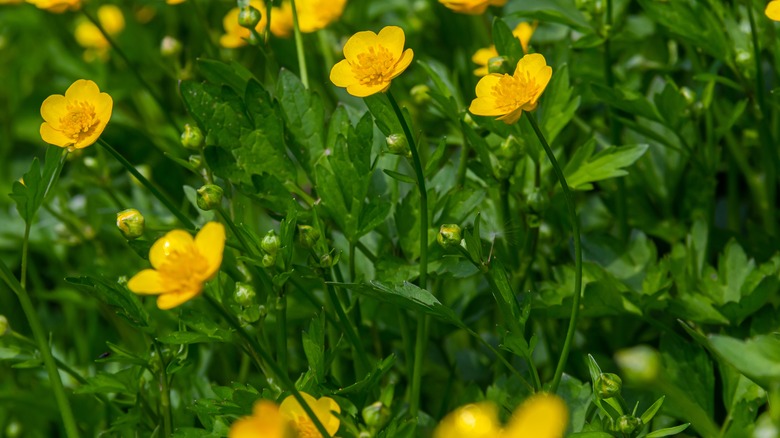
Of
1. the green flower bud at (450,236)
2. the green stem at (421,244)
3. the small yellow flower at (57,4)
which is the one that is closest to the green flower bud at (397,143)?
the green stem at (421,244)

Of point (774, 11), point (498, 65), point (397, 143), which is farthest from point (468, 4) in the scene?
point (774, 11)

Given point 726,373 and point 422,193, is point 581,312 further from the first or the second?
point 422,193

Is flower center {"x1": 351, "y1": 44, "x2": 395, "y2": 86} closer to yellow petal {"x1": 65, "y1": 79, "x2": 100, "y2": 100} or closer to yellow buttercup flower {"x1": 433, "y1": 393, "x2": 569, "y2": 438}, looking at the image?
yellow petal {"x1": 65, "y1": 79, "x2": 100, "y2": 100}

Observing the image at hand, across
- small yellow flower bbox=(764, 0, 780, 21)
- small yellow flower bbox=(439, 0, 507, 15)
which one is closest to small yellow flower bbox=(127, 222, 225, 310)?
small yellow flower bbox=(439, 0, 507, 15)

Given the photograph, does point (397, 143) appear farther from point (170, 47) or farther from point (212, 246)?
point (170, 47)

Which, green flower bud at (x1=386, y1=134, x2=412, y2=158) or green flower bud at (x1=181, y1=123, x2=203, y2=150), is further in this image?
green flower bud at (x1=181, y1=123, x2=203, y2=150)

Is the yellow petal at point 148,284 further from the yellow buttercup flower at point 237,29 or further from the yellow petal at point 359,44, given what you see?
the yellow buttercup flower at point 237,29
